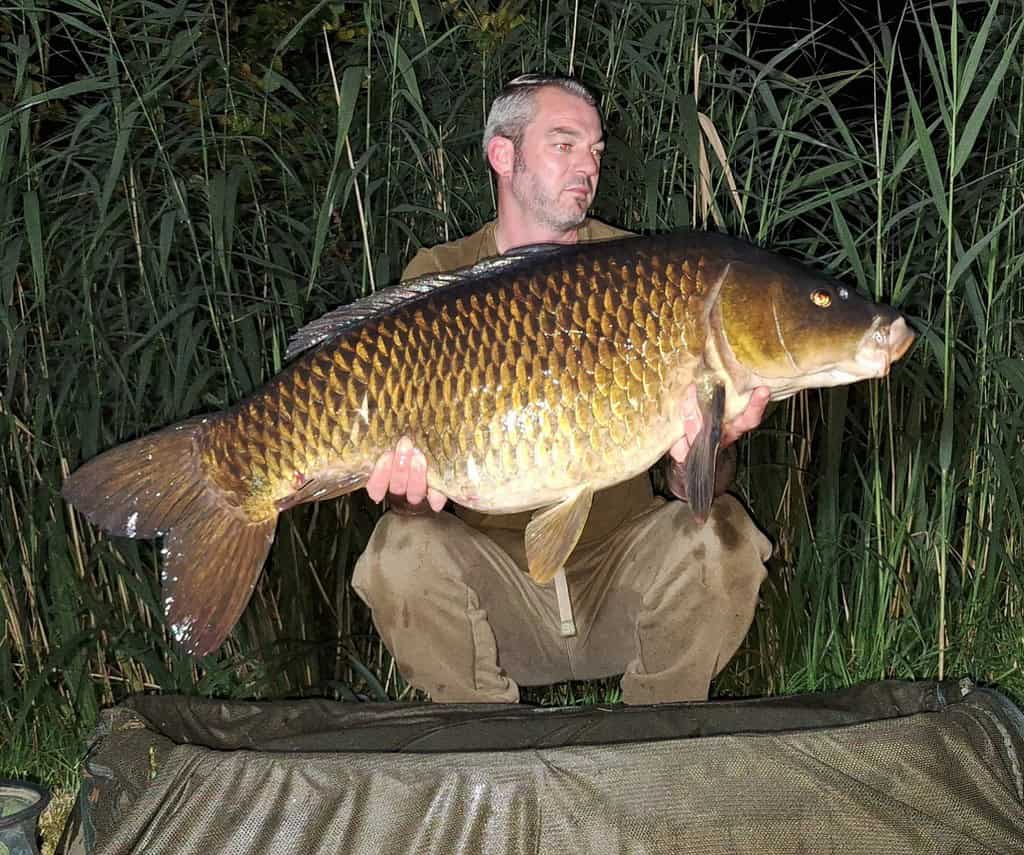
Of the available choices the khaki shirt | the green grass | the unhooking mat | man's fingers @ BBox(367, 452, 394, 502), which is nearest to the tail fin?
man's fingers @ BBox(367, 452, 394, 502)

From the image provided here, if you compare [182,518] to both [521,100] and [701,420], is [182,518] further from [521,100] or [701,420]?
[521,100]

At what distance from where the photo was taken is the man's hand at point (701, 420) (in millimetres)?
1773

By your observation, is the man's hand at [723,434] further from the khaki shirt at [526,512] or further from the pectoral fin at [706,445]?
the khaki shirt at [526,512]

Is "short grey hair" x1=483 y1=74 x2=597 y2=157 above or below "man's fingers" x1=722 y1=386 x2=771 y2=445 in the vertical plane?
above

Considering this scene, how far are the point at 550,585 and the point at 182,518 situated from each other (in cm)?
70

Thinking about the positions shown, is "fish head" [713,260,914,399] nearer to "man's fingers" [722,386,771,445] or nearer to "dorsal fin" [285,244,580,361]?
"man's fingers" [722,386,771,445]

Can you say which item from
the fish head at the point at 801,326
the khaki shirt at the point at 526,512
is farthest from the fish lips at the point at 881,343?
the khaki shirt at the point at 526,512

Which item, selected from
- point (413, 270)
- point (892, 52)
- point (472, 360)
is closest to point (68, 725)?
point (413, 270)

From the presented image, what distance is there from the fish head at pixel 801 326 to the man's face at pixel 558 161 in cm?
61

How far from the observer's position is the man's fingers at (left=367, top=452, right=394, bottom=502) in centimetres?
181

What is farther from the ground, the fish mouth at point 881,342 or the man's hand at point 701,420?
the fish mouth at point 881,342

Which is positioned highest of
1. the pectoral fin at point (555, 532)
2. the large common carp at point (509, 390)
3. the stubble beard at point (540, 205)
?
the stubble beard at point (540, 205)

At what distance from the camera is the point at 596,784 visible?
1481mm

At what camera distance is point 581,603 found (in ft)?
7.48
